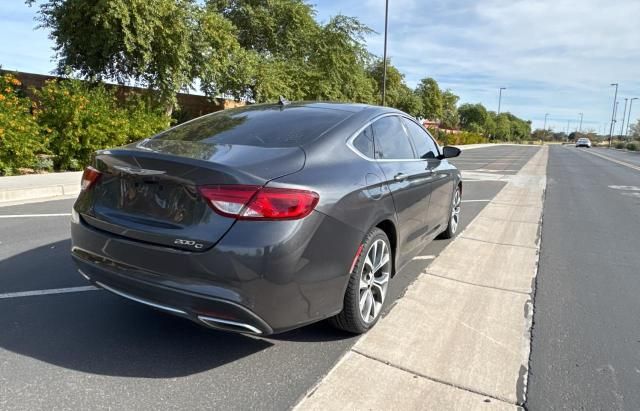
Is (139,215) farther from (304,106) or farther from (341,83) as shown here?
(341,83)

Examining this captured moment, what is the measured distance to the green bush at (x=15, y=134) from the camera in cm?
935

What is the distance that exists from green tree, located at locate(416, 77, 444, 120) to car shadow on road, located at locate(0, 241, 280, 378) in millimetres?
44061

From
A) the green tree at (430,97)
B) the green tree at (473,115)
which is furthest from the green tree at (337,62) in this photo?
the green tree at (473,115)

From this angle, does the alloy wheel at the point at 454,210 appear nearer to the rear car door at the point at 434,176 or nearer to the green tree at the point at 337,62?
the rear car door at the point at 434,176

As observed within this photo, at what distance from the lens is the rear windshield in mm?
3172

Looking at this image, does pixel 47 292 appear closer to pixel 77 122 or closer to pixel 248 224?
pixel 248 224

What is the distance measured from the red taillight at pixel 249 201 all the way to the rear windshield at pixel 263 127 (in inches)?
24.4

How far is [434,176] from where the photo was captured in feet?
15.4

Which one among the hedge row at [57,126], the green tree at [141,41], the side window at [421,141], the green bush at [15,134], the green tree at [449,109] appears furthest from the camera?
the green tree at [449,109]

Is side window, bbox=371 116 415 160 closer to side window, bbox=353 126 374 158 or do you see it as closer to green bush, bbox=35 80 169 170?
side window, bbox=353 126 374 158

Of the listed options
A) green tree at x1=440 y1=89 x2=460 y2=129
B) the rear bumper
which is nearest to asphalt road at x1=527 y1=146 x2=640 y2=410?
the rear bumper

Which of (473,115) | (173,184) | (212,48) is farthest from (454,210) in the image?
(473,115)

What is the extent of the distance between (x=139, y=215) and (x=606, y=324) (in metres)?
3.53

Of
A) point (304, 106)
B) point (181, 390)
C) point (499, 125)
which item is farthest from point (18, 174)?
point (499, 125)
